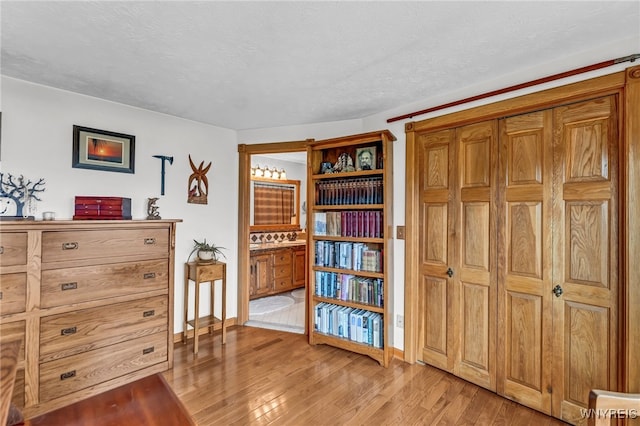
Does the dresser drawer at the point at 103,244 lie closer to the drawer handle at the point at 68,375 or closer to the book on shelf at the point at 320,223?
the drawer handle at the point at 68,375

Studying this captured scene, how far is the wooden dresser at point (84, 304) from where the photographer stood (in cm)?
195

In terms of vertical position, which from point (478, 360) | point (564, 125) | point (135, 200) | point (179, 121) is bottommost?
point (478, 360)

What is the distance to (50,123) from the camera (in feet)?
8.07

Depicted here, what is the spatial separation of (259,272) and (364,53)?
3.58 m

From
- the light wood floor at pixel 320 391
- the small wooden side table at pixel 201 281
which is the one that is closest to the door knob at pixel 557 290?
the light wood floor at pixel 320 391

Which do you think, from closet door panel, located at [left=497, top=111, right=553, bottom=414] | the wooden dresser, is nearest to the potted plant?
the wooden dresser

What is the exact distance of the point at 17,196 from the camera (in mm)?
2287

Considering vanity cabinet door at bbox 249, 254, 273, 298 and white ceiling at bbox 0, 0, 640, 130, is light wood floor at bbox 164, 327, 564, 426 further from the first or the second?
white ceiling at bbox 0, 0, 640, 130

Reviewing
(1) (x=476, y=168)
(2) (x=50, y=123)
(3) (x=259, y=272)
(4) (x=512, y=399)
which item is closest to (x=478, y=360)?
(4) (x=512, y=399)

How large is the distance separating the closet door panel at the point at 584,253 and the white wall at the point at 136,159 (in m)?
3.12

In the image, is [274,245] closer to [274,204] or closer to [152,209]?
[274,204]

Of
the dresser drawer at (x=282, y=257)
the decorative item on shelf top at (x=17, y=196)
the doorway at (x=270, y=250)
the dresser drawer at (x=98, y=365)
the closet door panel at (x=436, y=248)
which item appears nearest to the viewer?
the dresser drawer at (x=98, y=365)

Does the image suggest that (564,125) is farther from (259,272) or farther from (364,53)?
(259,272)

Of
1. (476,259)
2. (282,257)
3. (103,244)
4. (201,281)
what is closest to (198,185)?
(201,281)
